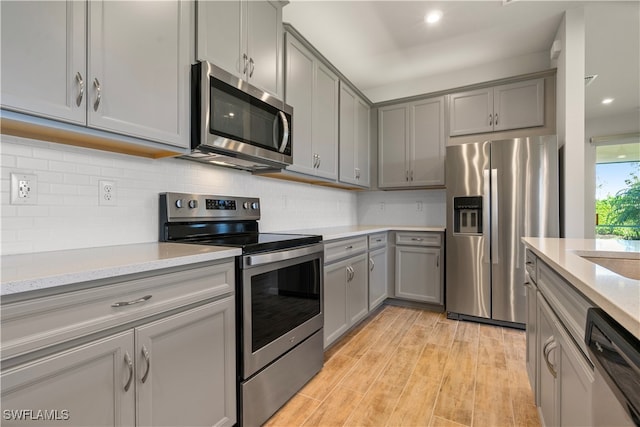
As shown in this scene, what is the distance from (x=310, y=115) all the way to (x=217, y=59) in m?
1.02

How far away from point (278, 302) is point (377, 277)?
1692 millimetres

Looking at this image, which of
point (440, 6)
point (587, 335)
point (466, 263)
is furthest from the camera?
point (466, 263)

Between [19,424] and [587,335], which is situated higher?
[587,335]

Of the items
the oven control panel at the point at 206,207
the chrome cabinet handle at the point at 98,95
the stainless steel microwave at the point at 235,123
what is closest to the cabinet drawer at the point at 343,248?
the oven control panel at the point at 206,207

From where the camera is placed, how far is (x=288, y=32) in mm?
2240

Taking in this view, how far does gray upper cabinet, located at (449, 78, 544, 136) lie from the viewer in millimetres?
2982

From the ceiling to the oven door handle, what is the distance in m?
1.91

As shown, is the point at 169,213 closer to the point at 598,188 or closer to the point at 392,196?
the point at 392,196

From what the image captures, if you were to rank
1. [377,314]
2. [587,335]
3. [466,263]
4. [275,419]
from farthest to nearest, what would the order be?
[377,314], [466,263], [275,419], [587,335]

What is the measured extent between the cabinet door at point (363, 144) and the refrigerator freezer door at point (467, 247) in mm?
929

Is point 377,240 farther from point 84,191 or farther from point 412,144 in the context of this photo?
point 84,191

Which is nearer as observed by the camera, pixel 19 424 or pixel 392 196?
pixel 19 424

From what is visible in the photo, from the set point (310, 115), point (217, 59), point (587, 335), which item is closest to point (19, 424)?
point (587, 335)

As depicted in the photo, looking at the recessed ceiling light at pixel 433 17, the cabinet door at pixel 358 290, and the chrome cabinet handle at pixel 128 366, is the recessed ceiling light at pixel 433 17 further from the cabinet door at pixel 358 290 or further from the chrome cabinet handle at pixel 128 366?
the chrome cabinet handle at pixel 128 366
